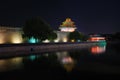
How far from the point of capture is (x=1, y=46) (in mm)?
35719

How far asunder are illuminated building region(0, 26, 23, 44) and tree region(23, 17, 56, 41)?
5.36 feet

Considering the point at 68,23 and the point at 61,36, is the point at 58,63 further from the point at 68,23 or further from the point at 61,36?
the point at 68,23

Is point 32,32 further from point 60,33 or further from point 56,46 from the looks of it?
point 60,33

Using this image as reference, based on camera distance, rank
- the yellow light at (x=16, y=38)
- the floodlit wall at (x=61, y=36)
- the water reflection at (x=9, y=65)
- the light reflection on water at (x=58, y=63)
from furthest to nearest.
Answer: the floodlit wall at (x=61, y=36) < the yellow light at (x=16, y=38) < the light reflection on water at (x=58, y=63) < the water reflection at (x=9, y=65)

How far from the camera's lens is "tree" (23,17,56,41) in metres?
52.5

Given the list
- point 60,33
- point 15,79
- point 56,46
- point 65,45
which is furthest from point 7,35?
point 15,79

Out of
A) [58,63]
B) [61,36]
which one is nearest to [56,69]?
[58,63]

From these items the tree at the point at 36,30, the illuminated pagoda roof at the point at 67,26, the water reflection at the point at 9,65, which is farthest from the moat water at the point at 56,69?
the illuminated pagoda roof at the point at 67,26

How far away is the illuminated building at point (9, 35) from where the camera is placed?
47.4 m

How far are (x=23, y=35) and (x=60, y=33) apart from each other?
20.5 metres

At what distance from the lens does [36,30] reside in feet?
172

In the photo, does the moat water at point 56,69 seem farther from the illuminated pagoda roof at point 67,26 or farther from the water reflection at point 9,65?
the illuminated pagoda roof at point 67,26

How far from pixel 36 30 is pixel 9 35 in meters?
6.97

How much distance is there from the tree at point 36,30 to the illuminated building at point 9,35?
1.63m
